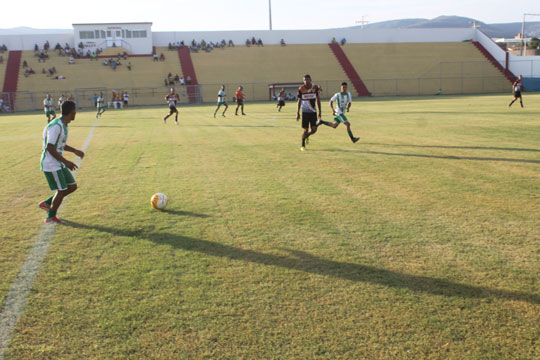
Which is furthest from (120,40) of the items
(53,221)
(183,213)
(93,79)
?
(183,213)

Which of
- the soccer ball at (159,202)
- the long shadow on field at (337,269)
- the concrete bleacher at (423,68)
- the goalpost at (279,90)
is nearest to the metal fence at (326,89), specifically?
the concrete bleacher at (423,68)

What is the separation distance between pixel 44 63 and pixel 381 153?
51.4 metres

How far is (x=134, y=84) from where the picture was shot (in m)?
49.6

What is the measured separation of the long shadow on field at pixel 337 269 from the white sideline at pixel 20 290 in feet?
2.71

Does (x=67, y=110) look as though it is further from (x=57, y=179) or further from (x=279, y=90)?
(x=279, y=90)

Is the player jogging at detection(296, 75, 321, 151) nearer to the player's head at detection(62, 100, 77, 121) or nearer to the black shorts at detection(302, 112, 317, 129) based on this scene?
the black shorts at detection(302, 112, 317, 129)

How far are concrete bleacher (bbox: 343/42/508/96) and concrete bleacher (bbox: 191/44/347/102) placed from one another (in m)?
3.91

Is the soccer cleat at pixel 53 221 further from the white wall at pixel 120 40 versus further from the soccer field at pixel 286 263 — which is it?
the white wall at pixel 120 40

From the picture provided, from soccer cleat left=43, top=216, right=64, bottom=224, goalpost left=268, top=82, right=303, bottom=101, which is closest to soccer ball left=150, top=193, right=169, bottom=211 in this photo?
soccer cleat left=43, top=216, right=64, bottom=224

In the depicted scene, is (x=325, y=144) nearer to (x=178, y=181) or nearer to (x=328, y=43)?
(x=178, y=181)

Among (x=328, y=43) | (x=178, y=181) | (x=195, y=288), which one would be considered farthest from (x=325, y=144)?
(x=328, y=43)

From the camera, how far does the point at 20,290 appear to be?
4.18m

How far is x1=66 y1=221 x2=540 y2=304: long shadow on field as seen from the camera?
12.9ft

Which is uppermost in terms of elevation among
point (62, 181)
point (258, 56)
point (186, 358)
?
point (258, 56)
